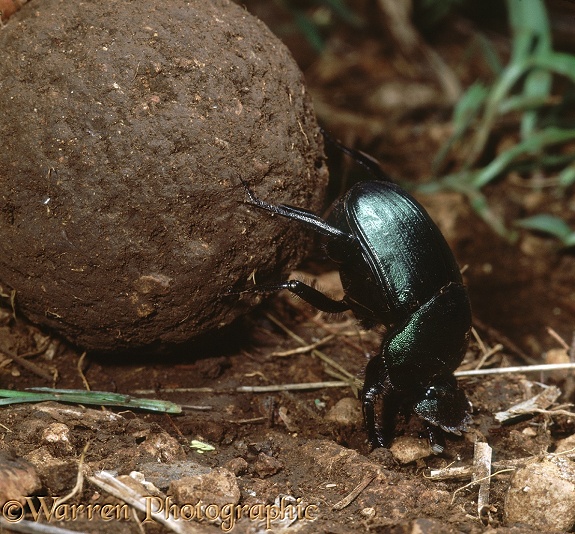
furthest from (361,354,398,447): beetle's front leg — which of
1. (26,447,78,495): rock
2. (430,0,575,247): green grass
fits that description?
(430,0,575,247): green grass

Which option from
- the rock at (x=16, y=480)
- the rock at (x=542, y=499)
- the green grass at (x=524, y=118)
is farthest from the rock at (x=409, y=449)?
the green grass at (x=524, y=118)

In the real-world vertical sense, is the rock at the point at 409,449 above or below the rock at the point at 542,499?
below

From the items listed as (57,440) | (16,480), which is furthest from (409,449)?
(16,480)

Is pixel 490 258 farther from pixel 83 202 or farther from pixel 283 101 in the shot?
pixel 83 202

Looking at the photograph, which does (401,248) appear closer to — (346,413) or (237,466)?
(346,413)

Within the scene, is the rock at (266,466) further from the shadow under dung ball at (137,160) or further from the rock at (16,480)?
the rock at (16,480)

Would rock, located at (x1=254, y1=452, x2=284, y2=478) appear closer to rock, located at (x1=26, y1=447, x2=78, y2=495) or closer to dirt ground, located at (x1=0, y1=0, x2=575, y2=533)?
dirt ground, located at (x1=0, y1=0, x2=575, y2=533)

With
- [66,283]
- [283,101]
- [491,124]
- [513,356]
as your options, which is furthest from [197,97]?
[491,124]
